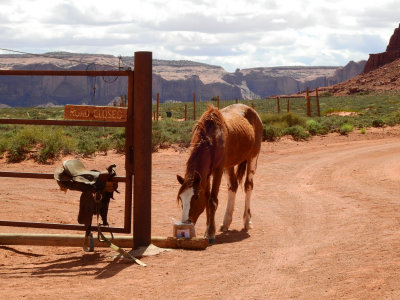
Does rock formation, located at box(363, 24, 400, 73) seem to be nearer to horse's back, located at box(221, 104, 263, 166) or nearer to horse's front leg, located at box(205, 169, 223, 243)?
horse's back, located at box(221, 104, 263, 166)

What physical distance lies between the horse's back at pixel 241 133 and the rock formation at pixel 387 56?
118216 mm

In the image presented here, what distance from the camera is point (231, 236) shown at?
882 cm

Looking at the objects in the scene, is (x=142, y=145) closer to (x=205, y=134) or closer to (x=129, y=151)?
(x=129, y=151)

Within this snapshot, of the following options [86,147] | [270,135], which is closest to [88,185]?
[86,147]

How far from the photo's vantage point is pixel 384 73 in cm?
11038

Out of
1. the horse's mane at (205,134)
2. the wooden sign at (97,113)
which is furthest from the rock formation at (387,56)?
the wooden sign at (97,113)

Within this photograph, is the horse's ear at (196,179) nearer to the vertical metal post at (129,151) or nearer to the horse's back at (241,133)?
the vertical metal post at (129,151)

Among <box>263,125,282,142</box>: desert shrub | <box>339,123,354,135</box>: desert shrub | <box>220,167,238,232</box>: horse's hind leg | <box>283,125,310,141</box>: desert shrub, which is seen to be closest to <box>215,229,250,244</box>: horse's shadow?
<box>220,167,238,232</box>: horse's hind leg

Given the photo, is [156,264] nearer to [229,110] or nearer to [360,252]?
[360,252]

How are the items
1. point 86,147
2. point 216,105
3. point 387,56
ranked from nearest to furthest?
point 86,147, point 216,105, point 387,56

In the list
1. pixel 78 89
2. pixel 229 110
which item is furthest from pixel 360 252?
pixel 78 89

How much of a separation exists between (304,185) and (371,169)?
114 inches

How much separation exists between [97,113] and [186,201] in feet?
5.23

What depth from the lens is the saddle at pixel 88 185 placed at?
23.2 ft
